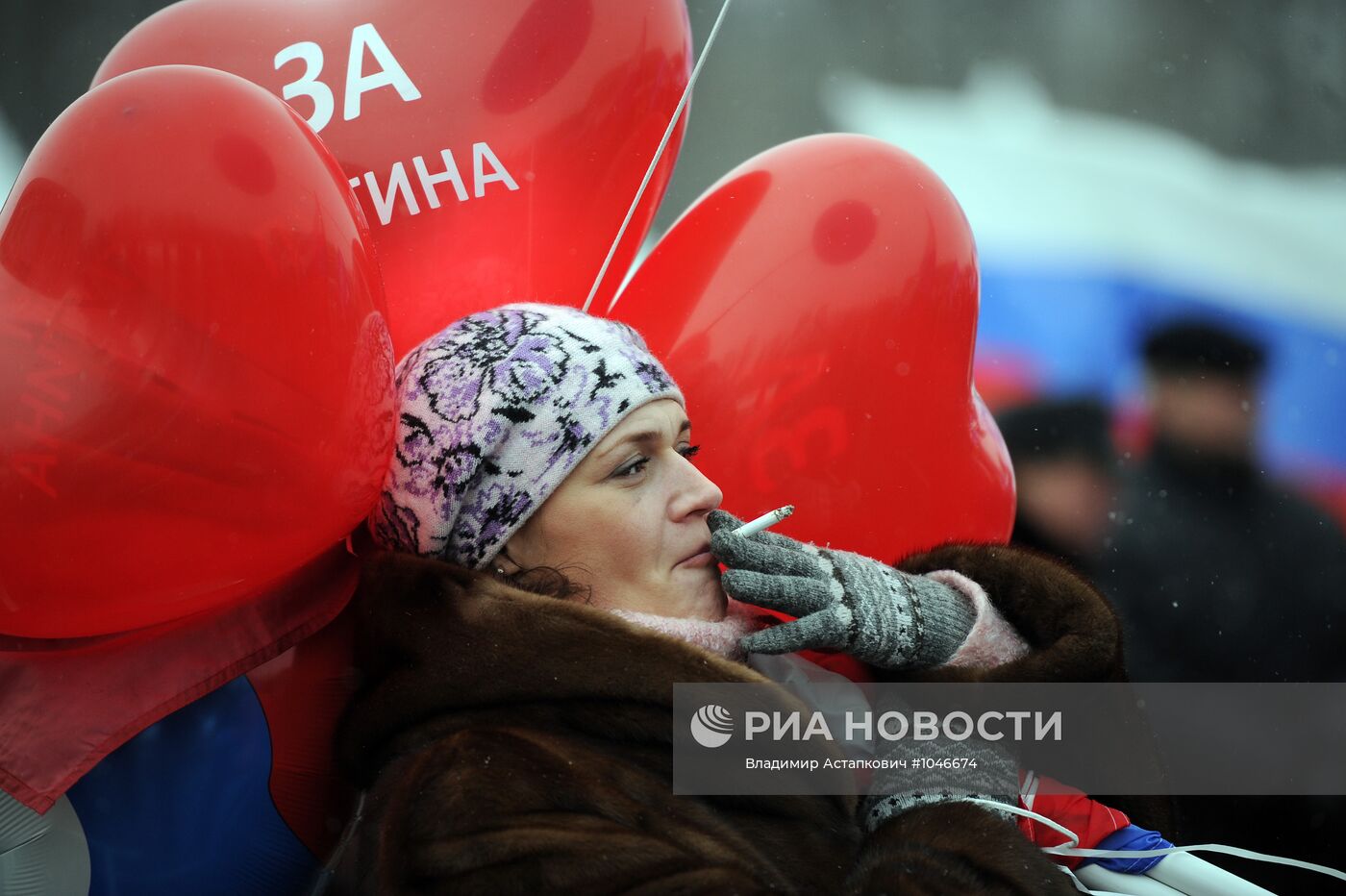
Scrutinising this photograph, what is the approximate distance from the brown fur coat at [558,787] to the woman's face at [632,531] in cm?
12

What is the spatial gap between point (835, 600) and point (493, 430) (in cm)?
41

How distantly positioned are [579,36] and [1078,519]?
1589 millimetres

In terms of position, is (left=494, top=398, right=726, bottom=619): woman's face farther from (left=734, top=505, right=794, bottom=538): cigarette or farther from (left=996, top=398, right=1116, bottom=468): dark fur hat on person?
(left=996, top=398, right=1116, bottom=468): dark fur hat on person

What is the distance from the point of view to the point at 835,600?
1.32 metres

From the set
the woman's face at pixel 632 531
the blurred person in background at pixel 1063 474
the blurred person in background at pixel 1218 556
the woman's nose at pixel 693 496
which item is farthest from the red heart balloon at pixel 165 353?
the blurred person in background at pixel 1218 556

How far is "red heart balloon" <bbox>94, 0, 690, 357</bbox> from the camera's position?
144 centimetres

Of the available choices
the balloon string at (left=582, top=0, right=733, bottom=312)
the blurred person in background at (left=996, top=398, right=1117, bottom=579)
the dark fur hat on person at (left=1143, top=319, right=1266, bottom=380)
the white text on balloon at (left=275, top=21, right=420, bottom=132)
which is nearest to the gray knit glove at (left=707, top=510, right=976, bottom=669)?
the balloon string at (left=582, top=0, right=733, bottom=312)

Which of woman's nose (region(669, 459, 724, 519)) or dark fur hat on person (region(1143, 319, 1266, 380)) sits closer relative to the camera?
woman's nose (region(669, 459, 724, 519))

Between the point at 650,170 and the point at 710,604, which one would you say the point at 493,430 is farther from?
the point at 650,170

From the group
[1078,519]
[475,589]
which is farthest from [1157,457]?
[475,589]

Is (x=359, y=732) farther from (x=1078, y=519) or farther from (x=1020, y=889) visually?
(x=1078, y=519)

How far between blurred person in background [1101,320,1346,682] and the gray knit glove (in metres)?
1.27

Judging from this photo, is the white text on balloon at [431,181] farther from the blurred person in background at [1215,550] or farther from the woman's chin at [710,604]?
the blurred person in background at [1215,550]

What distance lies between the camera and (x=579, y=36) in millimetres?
1528
